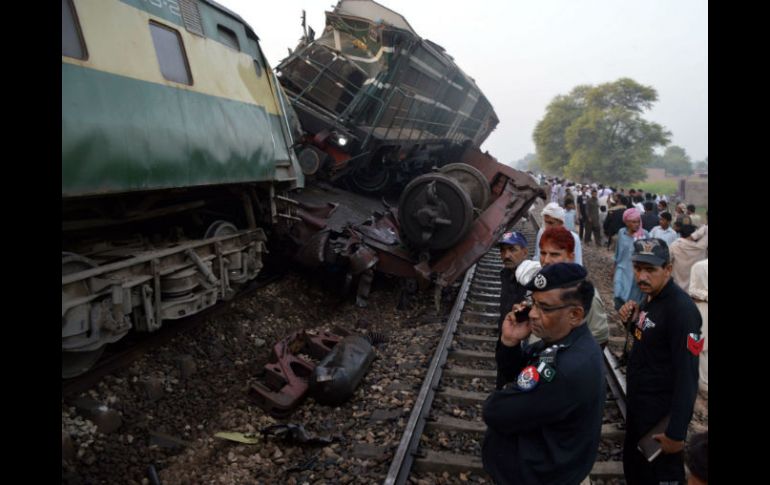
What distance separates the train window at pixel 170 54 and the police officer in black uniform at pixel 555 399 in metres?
3.66

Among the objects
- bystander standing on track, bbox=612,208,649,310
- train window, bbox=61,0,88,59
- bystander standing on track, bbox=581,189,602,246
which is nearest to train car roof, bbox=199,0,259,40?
train window, bbox=61,0,88,59

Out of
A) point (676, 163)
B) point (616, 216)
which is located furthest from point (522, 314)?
point (676, 163)

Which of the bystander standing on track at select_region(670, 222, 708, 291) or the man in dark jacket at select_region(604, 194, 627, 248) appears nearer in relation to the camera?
the bystander standing on track at select_region(670, 222, 708, 291)

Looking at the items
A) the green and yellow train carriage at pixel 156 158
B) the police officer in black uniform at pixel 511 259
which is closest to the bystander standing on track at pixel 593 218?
the green and yellow train carriage at pixel 156 158

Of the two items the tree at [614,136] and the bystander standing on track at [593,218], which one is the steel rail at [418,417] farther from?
the tree at [614,136]

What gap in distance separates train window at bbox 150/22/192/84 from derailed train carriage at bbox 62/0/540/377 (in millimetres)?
17

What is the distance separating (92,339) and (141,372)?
98 cm

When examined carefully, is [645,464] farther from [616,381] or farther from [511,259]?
[616,381]

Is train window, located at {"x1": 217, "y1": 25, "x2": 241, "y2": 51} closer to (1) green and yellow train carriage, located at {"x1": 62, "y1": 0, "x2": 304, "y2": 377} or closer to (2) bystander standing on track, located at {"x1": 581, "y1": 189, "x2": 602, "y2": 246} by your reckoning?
(1) green and yellow train carriage, located at {"x1": 62, "y1": 0, "x2": 304, "y2": 377}

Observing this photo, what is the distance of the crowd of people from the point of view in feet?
6.77

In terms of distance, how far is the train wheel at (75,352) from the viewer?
3680mm

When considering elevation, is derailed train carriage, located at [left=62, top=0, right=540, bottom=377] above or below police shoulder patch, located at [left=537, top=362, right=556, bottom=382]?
above

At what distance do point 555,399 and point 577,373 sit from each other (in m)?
0.14
